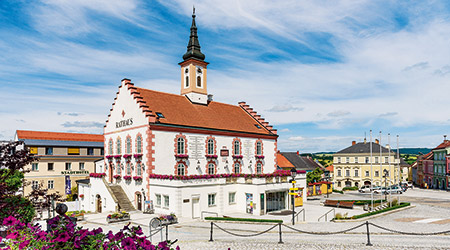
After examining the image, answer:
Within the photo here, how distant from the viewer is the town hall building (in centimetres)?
3262

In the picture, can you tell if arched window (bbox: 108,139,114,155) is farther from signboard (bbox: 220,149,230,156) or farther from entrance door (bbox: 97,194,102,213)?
signboard (bbox: 220,149,230,156)

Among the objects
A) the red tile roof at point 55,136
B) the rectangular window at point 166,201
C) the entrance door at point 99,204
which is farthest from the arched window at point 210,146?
the red tile roof at point 55,136

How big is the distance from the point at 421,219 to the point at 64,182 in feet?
154

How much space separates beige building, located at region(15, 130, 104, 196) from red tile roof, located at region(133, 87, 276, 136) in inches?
869

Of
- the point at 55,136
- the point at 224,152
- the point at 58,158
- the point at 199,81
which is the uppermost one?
the point at 199,81

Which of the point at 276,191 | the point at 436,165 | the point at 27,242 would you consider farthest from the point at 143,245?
the point at 436,165

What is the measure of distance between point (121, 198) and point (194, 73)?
Answer: 17.5 m

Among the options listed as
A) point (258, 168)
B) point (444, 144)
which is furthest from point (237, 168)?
point (444, 144)

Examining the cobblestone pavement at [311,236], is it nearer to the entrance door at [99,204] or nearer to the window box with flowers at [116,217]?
the window box with flowers at [116,217]

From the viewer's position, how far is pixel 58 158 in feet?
167

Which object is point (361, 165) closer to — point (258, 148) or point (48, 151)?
point (258, 148)

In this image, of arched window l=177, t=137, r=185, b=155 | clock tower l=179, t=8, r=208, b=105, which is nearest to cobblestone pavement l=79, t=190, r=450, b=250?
arched window l=177, t=137, r=185, b=155

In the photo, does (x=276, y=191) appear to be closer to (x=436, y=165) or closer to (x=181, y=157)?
(x=181, y=157)

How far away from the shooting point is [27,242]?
685 centimetres
